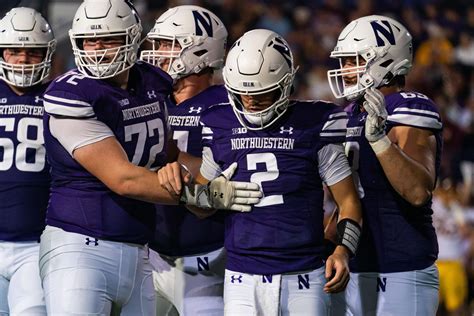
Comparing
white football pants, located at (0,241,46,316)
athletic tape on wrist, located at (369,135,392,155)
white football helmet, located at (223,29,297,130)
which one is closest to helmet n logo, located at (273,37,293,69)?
white football helmet, located at (223,29,297,130)

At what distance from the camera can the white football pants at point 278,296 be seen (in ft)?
13.4

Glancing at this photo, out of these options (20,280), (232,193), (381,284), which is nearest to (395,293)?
(381,284)

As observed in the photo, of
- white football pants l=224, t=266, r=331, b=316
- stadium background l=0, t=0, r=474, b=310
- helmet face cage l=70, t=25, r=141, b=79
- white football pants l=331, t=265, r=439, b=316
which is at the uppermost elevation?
helmet face cage l=70, t=25, r=141, b=79

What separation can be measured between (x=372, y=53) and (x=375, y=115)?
51cm

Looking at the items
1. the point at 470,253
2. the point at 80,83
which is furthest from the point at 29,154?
the point at 470,253

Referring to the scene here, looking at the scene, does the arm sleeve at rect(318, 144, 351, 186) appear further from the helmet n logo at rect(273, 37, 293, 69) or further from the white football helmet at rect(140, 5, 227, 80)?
the white football helmet at rect(140, 5, 227, 80)

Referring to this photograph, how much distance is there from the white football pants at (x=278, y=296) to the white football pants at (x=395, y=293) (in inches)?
15.7

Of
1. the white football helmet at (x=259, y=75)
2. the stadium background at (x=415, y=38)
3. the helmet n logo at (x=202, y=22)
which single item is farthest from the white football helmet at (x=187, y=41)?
the stadium background at (x=415, y=38)

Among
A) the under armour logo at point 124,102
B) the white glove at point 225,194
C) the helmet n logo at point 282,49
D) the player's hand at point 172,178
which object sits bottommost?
the white glove at point 225,194

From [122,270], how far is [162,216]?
A: 2.58ft

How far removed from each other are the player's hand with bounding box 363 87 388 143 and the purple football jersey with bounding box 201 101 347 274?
0.10 meters

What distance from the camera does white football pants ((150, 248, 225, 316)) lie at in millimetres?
4855

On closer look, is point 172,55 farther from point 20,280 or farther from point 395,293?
point 395,293

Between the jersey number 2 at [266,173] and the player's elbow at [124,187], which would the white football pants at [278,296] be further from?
the player's elbow at [124,187]
